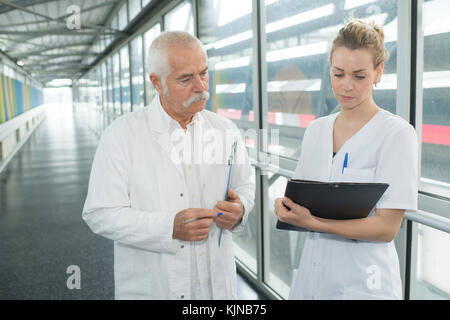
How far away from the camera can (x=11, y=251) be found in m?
4.39

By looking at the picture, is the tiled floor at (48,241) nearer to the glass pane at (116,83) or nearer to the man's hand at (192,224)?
the man's hand at (192,224)

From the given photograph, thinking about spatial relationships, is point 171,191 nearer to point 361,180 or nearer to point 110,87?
point 361,180

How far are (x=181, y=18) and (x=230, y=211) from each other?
15.1 ft

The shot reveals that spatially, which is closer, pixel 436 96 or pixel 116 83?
pixel 436 96

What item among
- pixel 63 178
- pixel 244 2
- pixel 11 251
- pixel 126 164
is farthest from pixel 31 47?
pixel 126 164

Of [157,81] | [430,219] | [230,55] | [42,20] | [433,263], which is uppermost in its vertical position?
[42,20]

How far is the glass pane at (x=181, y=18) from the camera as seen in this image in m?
5.13

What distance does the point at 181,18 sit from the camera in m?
5.51

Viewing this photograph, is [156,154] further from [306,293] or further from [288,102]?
[288,102]

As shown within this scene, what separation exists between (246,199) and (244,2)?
8.36 ft

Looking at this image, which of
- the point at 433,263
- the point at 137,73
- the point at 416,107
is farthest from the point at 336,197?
the point at 137,73

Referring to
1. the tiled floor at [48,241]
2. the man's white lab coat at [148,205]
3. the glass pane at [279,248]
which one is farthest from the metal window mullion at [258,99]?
the man's white lab coat at [148,205]

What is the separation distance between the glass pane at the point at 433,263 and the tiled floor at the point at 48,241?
1691 millimetres
